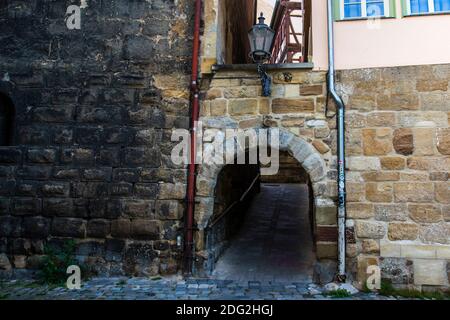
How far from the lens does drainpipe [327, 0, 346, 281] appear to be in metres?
4.66

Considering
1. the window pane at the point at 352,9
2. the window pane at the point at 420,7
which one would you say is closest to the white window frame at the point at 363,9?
the window pane at the point at 352,9

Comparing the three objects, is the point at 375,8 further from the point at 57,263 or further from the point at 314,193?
the point at 57,263

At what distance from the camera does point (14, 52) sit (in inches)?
215

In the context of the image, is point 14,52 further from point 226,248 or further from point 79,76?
point 226,248

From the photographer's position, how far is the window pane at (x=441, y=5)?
189 inches

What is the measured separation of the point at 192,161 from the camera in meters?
5.11

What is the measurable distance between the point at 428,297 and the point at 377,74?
9.22 ft

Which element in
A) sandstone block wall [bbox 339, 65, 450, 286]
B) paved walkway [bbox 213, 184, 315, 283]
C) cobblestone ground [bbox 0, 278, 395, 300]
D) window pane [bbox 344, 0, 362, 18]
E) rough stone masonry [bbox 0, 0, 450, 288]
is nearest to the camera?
cobblestone ground [bbox 0, 278, 395, 300]

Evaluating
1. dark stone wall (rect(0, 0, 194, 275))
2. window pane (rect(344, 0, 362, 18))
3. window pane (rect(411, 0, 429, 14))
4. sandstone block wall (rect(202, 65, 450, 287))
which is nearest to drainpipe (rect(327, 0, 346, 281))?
sandstone block wall (rect(202, 65, 450, 287))

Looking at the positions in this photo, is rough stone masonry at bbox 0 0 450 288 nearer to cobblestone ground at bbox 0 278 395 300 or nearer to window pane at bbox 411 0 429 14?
cobblestone ground at bbox 0 278 395 300

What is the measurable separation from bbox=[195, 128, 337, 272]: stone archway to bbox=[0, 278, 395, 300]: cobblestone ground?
443 mm

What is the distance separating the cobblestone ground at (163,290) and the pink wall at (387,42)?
116 inches

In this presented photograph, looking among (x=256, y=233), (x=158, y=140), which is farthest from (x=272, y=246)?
(x=158, y=140)
